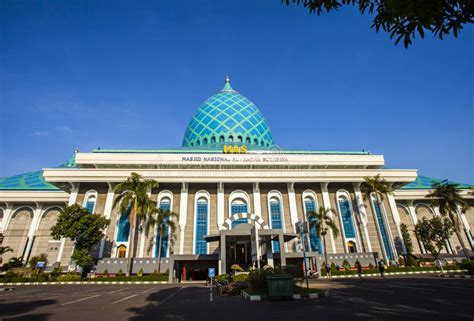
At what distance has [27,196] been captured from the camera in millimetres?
43719

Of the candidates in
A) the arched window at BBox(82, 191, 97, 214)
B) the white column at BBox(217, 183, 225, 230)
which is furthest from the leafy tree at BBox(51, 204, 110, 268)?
the white column at BBox(217, 183, 225, 230)

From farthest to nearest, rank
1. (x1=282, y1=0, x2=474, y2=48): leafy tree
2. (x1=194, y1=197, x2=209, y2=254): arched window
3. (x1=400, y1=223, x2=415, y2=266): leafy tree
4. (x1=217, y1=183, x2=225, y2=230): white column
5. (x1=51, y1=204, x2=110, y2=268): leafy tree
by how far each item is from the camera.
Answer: (x1=217, y1=183, x2=225, y2=230): white column
(x1=194, y1=197, x2=209, y2=254): arched window
(x1=400, y1=223, x2=415, y2=266): leafy tree
(x1=51, y1=204, x2=110, y2=268): leafy tree
(x1=282, y1=0, x2=474, y2=48): leafy tree

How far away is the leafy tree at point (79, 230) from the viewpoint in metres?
28.0

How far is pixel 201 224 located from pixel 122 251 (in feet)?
34.6

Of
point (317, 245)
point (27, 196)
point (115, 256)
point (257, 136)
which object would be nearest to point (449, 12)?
point (317, 245)

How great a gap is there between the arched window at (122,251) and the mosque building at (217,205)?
0.12 metres

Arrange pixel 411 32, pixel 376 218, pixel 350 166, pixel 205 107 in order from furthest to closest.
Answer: pixel 205 107, pixel 350 166, pixel 376 218, pixel 411 32

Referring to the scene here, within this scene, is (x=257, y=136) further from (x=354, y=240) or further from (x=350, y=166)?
(x=354, y=240)

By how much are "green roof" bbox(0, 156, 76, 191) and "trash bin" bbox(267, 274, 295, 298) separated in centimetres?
4774

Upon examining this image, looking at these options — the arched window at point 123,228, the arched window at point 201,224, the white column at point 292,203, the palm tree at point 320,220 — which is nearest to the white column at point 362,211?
the palm tree at point 320,220

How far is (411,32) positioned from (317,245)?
3442 centimetres

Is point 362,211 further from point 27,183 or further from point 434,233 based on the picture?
point 27,183

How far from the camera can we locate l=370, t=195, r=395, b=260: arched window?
115 feet

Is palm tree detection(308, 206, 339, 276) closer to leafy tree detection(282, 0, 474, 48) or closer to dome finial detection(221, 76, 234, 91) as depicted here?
leafy tree detection(282, 0, 474, 48)
